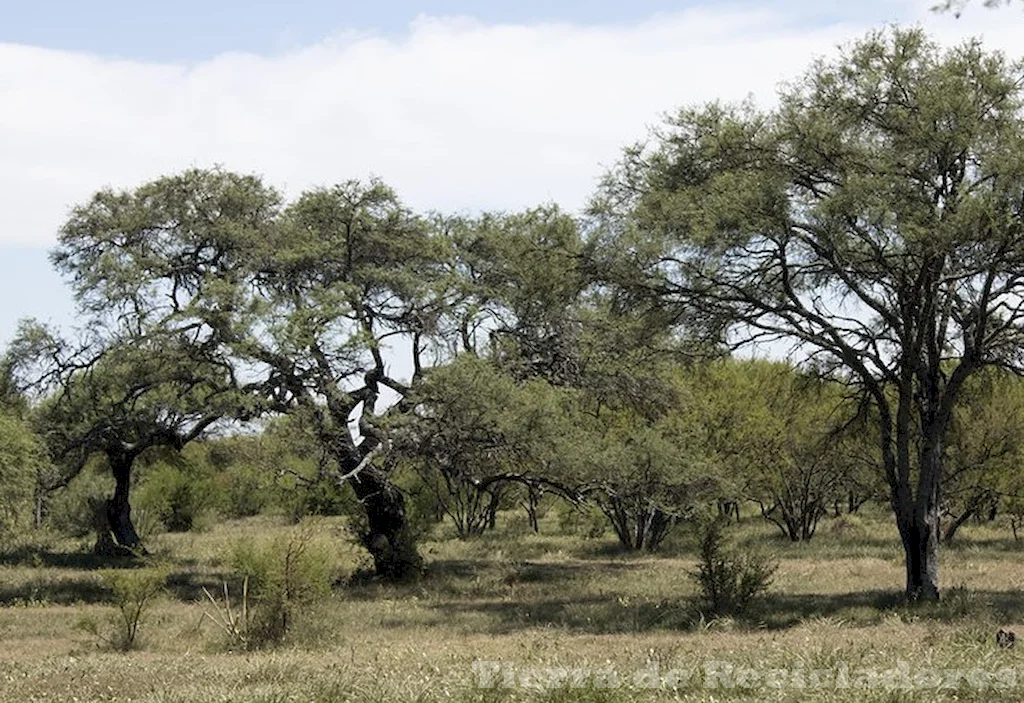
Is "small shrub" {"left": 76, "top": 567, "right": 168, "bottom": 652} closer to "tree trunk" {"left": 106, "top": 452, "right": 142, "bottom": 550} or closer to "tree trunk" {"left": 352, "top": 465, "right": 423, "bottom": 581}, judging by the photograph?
"tree trunk" {"left": 352, "top": 465, "right": 423, "bottom": 581}

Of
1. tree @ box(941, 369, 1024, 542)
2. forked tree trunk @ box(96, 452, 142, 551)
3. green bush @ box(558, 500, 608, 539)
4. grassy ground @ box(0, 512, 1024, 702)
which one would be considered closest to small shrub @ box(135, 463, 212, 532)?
grassy ground @ box(0, 512, 1024, 702)

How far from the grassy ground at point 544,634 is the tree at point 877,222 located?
4.23 m

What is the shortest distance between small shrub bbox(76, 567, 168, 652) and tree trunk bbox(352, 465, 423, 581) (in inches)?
321

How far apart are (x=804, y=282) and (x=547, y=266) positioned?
16.7 feet

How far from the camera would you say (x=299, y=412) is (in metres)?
24.6

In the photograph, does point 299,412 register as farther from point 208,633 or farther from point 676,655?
point 676,655

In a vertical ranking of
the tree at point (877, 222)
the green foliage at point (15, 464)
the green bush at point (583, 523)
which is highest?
the tree at point (877, 222)

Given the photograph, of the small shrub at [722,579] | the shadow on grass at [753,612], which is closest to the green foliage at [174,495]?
the shadow on grass at [753,612]

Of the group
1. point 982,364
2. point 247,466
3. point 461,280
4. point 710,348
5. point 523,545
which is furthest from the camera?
point 523,545

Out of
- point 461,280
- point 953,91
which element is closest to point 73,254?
point 461,280

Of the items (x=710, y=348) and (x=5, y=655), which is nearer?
(x=5, y=655)

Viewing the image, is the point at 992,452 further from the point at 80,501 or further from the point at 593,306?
the point at 80,501

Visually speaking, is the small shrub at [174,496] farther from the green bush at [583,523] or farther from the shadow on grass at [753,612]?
the shadow on grass at [753,612]

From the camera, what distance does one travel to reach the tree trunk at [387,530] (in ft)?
85.4
